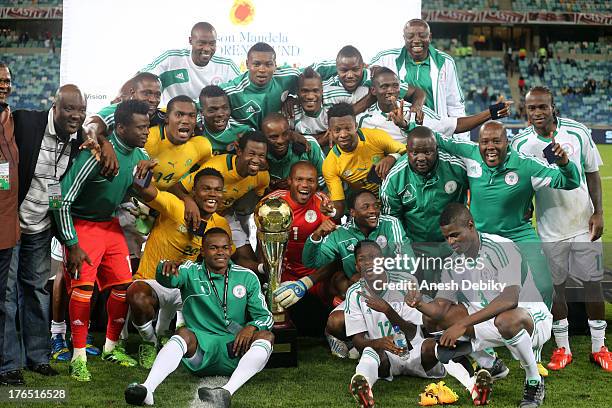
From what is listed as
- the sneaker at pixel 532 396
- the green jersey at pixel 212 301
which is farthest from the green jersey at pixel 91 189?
the sneaker at pixel 532 396

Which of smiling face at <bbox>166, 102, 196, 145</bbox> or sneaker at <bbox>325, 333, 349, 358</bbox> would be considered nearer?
sneaker at <bbox>325, 333, 349, 358</bbox>

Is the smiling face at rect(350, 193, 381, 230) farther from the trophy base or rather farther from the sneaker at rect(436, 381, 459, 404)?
the sneaker at rect(436, 381, 459, 404)

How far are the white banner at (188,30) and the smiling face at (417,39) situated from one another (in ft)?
4.68

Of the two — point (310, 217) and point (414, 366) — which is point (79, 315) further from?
point (414, 366)

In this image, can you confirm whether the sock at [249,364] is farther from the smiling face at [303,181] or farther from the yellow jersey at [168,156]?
the yellow jersey at [168,156]

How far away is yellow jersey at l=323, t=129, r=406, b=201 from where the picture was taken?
529 centimetres

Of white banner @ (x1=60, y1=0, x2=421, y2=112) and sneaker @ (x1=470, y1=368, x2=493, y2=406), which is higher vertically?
white banner @ (x1=60, y1=0, x2=421, y2=112)

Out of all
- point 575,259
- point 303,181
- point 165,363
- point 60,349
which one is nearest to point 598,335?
point 575,259

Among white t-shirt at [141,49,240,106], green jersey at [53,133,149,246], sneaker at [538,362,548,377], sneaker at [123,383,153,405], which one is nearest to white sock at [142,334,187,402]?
sneaker at [123,383,153,405]

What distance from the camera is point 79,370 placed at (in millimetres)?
4316

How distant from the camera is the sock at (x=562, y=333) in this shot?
478 centimetres

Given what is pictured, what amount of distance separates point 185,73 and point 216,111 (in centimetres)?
91

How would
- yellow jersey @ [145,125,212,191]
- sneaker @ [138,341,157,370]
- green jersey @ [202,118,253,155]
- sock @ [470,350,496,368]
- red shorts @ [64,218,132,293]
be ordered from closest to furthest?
sock @ [470,350,496,368] < red shorts @ [64,218,132,293] < sneaker @ [138,341,157,370] < yellow jersey @ [145,125,212,191] < green jersey @ [202,118,253,155]

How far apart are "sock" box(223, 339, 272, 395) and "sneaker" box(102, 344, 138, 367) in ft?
2.62
